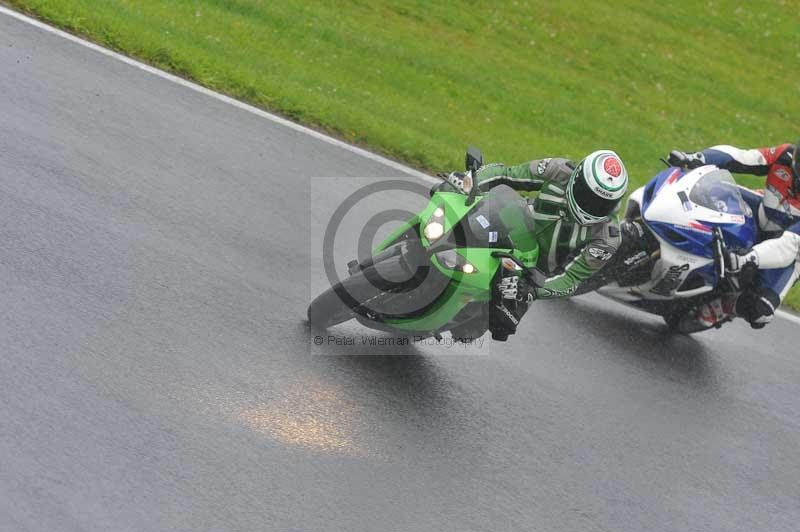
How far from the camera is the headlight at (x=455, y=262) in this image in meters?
6.13

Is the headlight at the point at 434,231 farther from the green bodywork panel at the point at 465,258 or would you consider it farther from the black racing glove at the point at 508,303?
the black racing glove at the point at 508,303

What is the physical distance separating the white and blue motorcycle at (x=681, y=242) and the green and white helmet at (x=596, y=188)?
189 cm

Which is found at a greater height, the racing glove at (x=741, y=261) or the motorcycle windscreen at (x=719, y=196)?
the motorcycle windscreen at (x=719, y=196)

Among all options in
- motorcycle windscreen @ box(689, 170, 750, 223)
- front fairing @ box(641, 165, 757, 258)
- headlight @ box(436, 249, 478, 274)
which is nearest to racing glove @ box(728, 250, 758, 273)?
front fairing @ box(641, 165, 757, 258)

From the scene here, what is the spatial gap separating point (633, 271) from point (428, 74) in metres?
7.03

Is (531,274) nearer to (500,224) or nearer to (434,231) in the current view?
(500,224)

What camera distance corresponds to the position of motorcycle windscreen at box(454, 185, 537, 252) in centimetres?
624

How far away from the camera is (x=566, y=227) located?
23.4 ft

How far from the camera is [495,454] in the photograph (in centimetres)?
648

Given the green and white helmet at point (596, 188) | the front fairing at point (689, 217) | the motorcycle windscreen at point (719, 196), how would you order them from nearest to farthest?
the green and white helmet at point (596, 188), the front fairing at point (689, 217), the motorcycle windscreen at point (719, 196)

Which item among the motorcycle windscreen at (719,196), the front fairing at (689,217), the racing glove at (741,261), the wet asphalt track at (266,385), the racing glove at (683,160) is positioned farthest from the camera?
the racing glove at (683,160)

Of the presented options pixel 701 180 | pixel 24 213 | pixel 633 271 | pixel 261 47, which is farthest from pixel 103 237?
pixel 261 47

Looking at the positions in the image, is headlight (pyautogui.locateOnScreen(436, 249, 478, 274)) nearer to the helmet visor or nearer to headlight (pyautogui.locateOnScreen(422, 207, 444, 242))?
headlight (pyautogui.locateOnScreen(422, 207, 444, 242))

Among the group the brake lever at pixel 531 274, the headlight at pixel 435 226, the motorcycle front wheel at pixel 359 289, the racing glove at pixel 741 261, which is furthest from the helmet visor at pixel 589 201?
the racing glove at pixel 741 261
